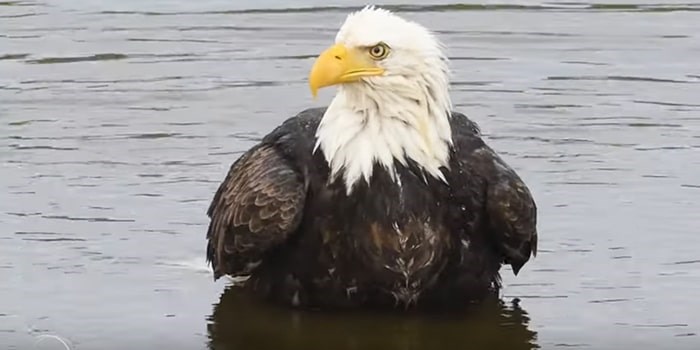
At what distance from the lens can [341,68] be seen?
28.0 feet

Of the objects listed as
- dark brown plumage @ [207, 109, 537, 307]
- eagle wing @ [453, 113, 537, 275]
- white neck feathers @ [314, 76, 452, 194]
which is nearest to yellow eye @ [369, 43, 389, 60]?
white neck feathers @ [314, 76, 452, 194]

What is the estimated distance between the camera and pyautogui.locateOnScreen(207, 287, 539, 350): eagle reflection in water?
8.60m

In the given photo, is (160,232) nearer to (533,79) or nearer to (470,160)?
(470,160)

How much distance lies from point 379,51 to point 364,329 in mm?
1129

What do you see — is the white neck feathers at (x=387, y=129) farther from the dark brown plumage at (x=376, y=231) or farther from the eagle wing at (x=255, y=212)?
the eagle wing at (x=255, y=212)

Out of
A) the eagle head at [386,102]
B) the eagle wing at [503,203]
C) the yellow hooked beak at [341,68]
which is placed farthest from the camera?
the eagle wing at [503,203]

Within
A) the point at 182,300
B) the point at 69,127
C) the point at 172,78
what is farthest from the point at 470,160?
the point at 172,78

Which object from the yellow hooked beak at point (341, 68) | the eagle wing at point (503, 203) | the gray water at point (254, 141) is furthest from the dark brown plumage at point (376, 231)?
the yellow hooked beak at point (341, 68)

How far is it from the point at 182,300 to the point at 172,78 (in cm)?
392

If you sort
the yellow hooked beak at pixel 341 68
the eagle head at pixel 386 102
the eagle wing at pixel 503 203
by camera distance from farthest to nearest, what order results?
the eagle wing at pixel 503 203 → the eagle head at pixel 386 102 → the yellow hooked beak at pixel 341 68

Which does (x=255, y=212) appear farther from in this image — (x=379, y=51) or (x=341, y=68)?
(x=379, y=51)

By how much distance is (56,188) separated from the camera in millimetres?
10500

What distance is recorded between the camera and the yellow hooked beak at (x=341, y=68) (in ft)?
27.9

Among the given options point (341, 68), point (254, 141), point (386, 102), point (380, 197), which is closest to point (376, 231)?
point (380, 197)
